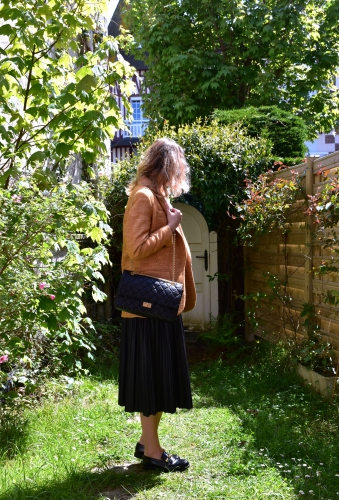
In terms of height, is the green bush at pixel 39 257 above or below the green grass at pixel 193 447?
above

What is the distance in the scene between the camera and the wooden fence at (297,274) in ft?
16.7

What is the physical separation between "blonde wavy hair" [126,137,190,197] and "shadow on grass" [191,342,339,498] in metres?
1.71

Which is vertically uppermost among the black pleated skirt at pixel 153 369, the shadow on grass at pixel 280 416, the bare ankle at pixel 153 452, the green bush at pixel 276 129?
the green bush at pixel 276 129

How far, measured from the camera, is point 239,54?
48.5 feet

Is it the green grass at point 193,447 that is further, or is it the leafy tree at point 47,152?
the leafy tree at point 47,152

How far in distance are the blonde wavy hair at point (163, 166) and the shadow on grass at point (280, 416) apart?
5.60 ft

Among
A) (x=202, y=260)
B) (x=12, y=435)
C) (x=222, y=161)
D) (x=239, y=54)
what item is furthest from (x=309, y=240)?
(x=239, y=54)

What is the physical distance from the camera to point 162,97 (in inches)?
619

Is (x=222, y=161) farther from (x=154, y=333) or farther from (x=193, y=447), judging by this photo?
(x=154, y=333)

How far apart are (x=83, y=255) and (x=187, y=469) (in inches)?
65.8

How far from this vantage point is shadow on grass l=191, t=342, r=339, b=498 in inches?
129

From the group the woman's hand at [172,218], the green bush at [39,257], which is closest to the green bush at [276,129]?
the green bush at [39,257]

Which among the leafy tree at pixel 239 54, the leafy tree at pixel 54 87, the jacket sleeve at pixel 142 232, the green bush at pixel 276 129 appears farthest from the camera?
the leafy tree at pixel 239 54

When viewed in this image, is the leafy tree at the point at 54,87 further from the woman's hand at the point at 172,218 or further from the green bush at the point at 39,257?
the woman's hand at the point at 172,218
